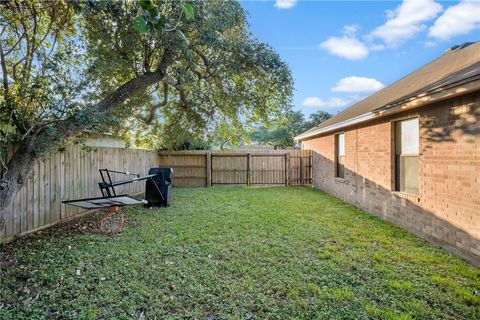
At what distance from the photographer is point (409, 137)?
5555 millimetres

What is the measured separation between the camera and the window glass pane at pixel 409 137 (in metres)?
5.34

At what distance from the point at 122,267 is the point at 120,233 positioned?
71.0 inches

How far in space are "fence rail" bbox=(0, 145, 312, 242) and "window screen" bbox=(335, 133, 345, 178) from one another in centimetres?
343

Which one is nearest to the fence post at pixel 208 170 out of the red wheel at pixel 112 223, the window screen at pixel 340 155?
the window screen at pixel 340 155

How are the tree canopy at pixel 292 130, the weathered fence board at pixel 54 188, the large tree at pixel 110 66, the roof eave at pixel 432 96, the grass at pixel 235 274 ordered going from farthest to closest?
the tree canopy at pixel 292 130, the weathered fence board at pixel 54 188, the large tree at pixel 110 66, the roof eave at pixel 432 96, the grass at pixel 235 274

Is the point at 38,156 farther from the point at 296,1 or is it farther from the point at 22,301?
the point at 296,1

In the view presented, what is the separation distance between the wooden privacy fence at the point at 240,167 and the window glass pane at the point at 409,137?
7438 mm

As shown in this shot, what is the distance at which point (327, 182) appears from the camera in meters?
10.8

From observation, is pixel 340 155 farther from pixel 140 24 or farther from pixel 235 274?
pixel 140 24

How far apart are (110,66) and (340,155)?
7.72m

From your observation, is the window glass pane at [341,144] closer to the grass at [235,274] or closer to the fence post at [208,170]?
the grass at [235,274]

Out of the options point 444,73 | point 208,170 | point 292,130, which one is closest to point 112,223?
point 208,170

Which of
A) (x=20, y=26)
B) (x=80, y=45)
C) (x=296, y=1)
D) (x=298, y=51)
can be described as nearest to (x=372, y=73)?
(x=298, y=51)

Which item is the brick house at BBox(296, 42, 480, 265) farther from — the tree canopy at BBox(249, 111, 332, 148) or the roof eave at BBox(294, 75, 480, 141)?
the tree canopy at BBox(249, 111, 332, 148)
